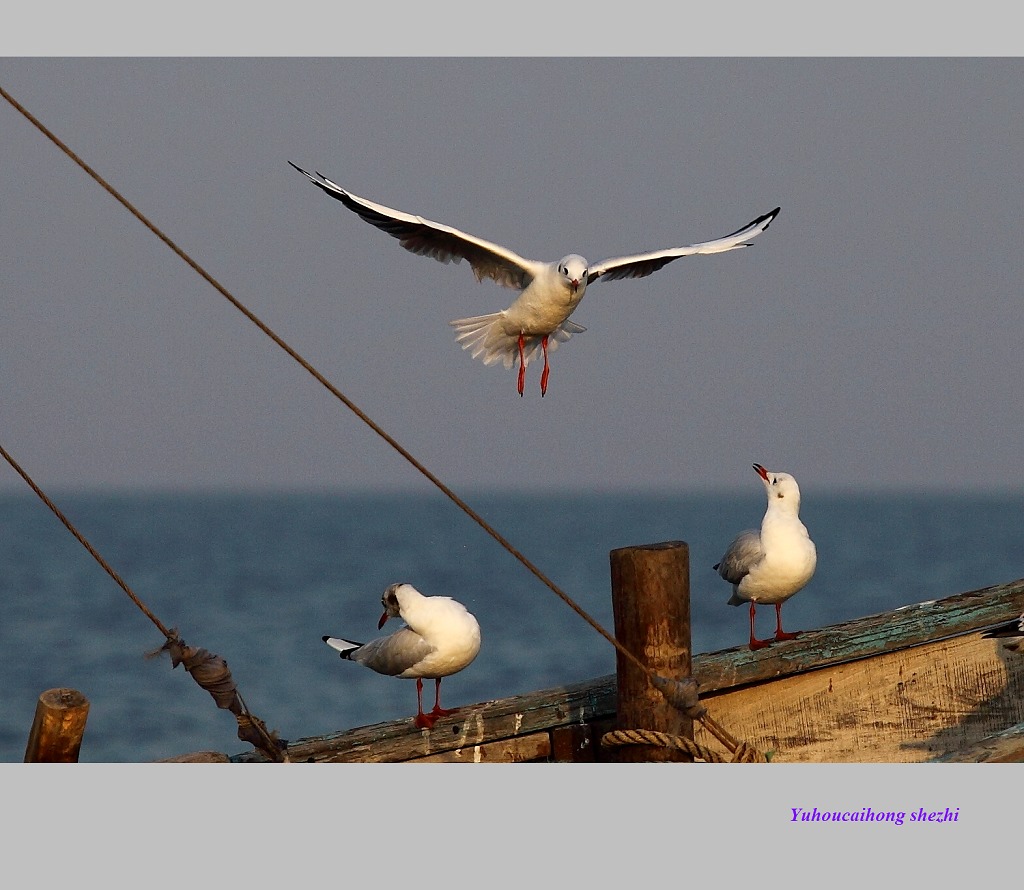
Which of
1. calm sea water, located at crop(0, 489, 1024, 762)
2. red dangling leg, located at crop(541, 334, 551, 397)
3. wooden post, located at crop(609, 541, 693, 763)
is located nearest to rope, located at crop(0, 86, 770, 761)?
wooden post, located at crop(609, 541, 693, 763)

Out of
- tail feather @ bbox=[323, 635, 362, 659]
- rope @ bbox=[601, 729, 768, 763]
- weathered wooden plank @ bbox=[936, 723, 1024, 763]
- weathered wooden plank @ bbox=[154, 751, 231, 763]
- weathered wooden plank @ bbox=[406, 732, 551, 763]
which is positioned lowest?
weathered wooden plank @ bbox=[936, 723, 1024, 763]

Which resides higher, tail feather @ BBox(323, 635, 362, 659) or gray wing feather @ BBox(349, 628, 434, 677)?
tail feather @ BBox(323, 635, 362, 659)

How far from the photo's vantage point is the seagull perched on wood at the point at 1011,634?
5.62 m

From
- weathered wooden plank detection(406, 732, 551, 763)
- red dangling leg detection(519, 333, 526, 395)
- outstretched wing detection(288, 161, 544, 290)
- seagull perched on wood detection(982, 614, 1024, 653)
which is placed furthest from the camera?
red dangling leg detection(519, 333, 526, 395)

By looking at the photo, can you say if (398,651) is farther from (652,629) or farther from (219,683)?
(652,629)

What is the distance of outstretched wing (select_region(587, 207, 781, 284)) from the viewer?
7.53 metres

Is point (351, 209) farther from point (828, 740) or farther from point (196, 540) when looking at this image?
point (196, 540)

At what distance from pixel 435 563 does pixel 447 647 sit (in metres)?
34.2

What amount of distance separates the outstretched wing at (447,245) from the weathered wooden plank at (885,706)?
274 cm

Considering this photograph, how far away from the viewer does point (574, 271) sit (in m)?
7.29

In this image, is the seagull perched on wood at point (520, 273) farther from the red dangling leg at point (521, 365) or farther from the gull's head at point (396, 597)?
the gull's head at point (396, 597)

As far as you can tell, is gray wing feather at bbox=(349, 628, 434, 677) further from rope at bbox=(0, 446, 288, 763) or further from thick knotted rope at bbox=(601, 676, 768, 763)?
thick knotted rope at bbox=(601, 676, 768, 763)

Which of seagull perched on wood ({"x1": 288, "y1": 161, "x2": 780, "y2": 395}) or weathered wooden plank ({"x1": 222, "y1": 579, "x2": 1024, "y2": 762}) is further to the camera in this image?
seagull perched on wood ({"x1": 288, "y1": 161, "x2": 780, "y2": 395})

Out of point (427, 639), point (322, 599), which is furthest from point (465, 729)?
point (322, 599)
